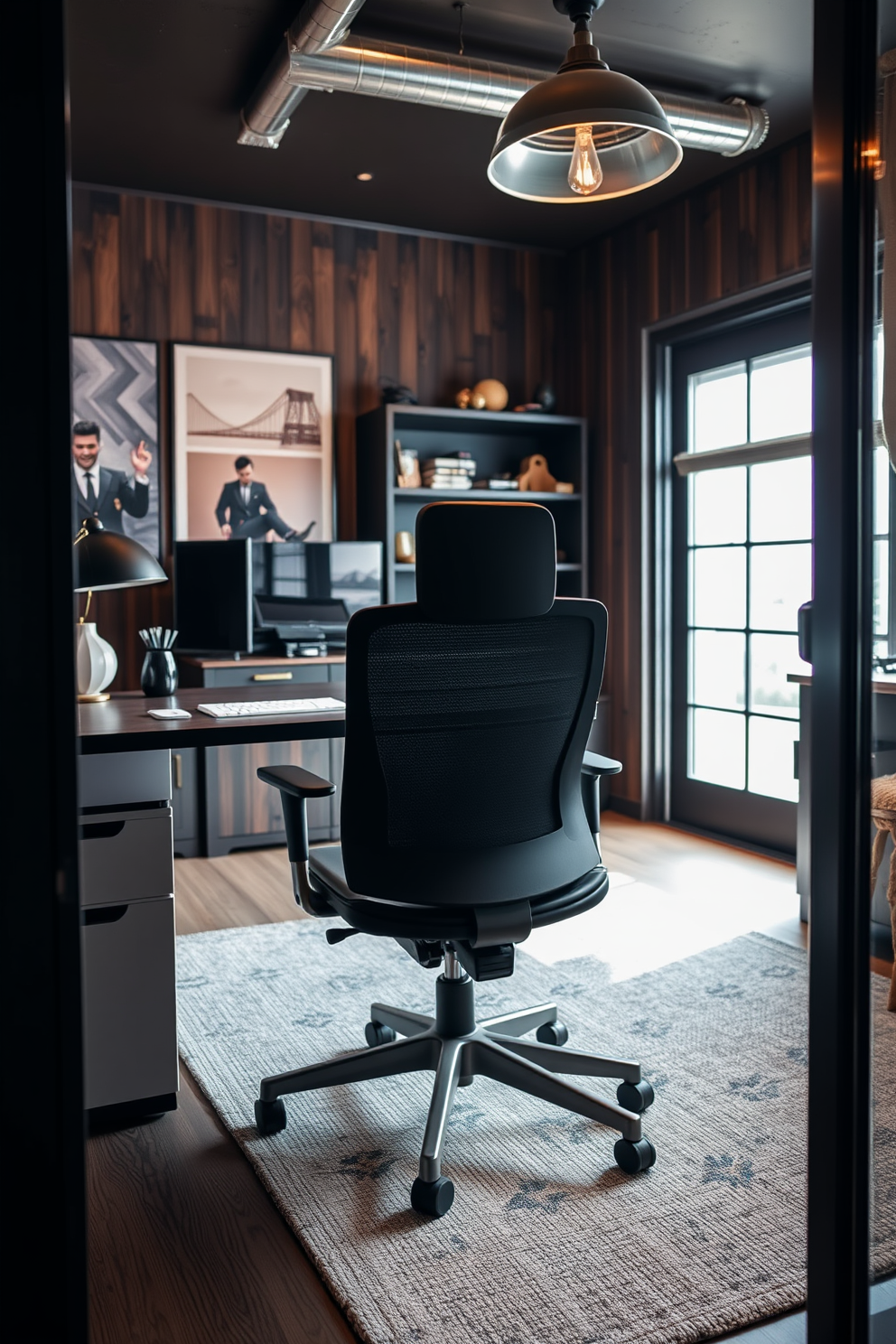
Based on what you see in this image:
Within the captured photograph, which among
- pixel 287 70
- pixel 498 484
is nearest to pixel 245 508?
pixel 498 484

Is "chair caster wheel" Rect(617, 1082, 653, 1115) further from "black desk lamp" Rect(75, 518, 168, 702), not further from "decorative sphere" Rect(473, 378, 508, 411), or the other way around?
"decorative sphere" Rect(473, 378, 508, 411)

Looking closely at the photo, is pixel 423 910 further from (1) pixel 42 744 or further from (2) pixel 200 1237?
(1) pixel 42 744

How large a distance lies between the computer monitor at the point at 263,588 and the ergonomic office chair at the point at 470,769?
2493 millimetres

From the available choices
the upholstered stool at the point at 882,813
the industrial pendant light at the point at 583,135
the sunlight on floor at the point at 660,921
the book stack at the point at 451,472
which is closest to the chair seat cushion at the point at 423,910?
the upholstered stool at the point at 882,813

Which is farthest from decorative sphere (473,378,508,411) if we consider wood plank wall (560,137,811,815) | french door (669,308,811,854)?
french door (669,308,811,854)

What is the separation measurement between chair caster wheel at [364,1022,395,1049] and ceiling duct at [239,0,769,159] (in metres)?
2.42

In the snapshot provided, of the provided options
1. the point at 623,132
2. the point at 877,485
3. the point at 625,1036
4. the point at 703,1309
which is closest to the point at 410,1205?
the point at 703,1309

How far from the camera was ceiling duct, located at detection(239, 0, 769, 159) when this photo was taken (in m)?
3.10

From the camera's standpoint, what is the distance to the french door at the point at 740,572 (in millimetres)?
4148

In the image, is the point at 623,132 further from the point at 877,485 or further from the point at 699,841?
the point at 699,841

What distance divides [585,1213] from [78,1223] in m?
1.01

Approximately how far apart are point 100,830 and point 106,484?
281 cm

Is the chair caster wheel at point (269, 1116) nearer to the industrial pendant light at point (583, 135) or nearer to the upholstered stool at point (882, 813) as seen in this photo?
the upholstered stool at point (882, 813)

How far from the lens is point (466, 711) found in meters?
1.81
